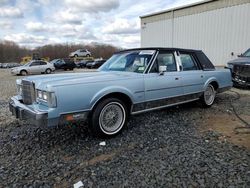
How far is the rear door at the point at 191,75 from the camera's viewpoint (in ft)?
16.7

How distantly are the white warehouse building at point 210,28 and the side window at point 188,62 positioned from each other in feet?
33.6

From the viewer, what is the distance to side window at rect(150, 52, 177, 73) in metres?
4.53

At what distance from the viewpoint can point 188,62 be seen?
17.7 feet

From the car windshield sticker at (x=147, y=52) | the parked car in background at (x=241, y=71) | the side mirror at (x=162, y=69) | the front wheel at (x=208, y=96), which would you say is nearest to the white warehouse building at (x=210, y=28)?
the parked car in background at (x=241, y=71)

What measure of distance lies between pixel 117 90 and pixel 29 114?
1.43 m

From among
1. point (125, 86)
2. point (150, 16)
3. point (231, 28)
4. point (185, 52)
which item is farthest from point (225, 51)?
point (125, 86)

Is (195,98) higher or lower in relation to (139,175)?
higher

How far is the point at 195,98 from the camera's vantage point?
546cm

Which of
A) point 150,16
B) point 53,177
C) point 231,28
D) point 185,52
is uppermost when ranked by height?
point 150,16

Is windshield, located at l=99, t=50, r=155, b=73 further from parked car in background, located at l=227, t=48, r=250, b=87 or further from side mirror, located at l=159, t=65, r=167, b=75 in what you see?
parked car in background, located at l=227, t=48, r=250, b=87

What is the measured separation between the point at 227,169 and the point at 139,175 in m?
1.11

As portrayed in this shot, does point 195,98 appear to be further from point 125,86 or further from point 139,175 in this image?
point 139,175

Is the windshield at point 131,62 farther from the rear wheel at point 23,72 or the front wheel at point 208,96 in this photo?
the rear wheel at point 23,72

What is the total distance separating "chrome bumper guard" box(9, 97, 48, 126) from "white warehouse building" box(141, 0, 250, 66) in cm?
1396
